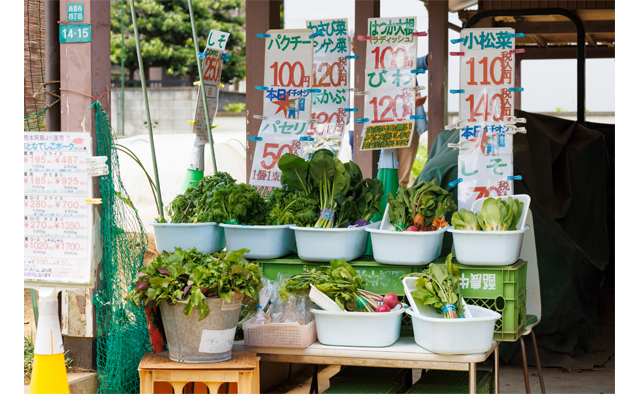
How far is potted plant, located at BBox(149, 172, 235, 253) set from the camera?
11.8ft

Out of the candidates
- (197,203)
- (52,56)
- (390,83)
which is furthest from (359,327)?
(52,56)

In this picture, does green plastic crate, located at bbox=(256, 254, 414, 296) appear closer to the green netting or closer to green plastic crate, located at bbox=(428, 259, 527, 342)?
green plastic crate, located at bbox=(428, 259, 527, 342)

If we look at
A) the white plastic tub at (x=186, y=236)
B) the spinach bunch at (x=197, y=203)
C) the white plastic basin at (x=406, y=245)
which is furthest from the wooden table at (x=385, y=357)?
the spinach bunch at (x=197, y=203)

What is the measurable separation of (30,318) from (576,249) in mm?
5038

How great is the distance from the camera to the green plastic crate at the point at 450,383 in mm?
3449

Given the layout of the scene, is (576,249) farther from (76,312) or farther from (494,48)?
(76,312)

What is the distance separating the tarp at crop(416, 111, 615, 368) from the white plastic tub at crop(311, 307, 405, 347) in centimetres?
152

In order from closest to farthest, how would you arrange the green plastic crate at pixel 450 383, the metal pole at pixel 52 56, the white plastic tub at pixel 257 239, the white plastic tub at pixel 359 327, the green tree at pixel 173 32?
the white plastic tub at pixel 359 327 → the green plastic crate at pixel 450 383 → the white plastic tub at pixel 257 239 → the metal pole at pixel 52 56 → the green tree at pixel 173 32

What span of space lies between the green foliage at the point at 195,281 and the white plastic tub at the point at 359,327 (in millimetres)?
406

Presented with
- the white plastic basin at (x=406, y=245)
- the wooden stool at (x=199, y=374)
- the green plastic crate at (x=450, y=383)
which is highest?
the white plastic basin at (x=406, y=245)

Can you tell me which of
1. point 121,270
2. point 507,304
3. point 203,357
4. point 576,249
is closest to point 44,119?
point 121,270

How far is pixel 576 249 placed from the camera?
5.45 meters

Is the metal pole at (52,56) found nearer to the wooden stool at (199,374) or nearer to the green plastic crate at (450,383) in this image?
the wooden stool at (199,374)

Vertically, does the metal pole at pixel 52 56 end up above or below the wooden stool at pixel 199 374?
above
